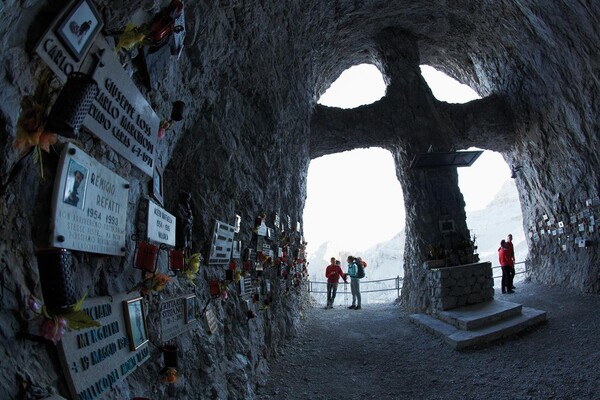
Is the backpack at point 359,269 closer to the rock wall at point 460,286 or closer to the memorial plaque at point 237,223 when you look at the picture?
the rock wall at point 460,286

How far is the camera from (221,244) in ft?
14.6

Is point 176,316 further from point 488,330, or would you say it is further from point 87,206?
point 488,330

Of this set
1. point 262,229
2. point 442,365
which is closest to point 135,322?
point 262,229

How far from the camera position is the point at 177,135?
386 centimetres

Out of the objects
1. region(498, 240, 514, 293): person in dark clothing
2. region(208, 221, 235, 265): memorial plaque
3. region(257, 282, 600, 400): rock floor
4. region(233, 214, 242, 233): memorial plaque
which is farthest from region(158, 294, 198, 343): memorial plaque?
region(498, 240, 514, 293): person in dark clothing

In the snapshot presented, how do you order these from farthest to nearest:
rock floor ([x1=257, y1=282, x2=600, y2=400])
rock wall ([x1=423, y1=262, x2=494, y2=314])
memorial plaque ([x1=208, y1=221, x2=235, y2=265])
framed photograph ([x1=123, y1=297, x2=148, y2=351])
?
1. rock wall ([x1=423, y1=262, x2=494, y2=314])
2. rock floor ([x1=257, y1=282, x2=600, y2=400])
3. memorial plaque ([x1=208, y1=221, x2=235, y2=265])
4. framed photograph ([x1=123, y1=297, x2=148, y2=351])

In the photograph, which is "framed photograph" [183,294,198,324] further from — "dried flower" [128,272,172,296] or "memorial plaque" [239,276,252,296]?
"memorial plaque" [239,276,252,296]

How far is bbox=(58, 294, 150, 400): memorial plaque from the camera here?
5.47 ft

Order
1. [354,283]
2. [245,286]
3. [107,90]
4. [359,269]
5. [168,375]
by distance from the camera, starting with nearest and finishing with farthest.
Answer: [107,90]
[168,375]
[245,286]
[359,269]
[354,283]

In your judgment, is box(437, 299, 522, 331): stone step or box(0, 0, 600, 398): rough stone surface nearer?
box(0, 0, 600, 398): rough stone surface

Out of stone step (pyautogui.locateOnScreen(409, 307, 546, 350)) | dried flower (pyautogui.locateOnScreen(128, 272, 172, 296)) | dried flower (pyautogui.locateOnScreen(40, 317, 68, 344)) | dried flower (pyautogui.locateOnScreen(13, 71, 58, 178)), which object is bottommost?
stone step (pyautogui.locateOnScreen(409, 307, 546, 350))

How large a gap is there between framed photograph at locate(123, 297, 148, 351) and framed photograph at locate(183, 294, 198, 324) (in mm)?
767

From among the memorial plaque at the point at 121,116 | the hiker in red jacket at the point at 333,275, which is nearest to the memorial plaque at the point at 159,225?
the memorial plaque at the point at 121,116

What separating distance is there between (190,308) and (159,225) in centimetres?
91
